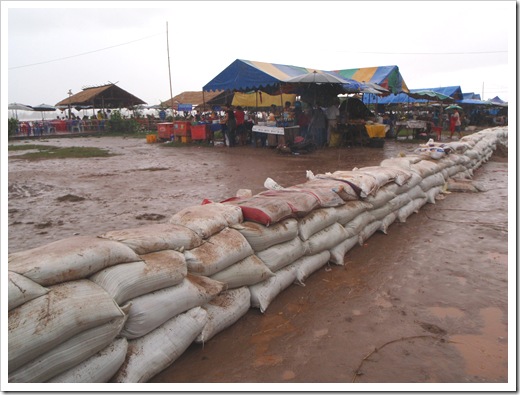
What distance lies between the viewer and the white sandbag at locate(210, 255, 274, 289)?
228 centimetres

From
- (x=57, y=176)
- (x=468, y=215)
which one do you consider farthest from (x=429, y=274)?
A: (x=57, y=176)

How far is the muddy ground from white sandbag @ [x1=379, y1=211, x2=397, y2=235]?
0.23 ft

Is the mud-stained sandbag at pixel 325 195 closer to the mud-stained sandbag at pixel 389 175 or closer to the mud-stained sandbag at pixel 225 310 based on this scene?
the mud-stained sandbag at pixel 389 175

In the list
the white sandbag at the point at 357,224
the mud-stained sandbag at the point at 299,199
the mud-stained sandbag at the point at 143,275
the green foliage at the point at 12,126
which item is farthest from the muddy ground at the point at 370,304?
the green foliage at the point at 12,126

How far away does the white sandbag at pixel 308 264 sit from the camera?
9.36 feet

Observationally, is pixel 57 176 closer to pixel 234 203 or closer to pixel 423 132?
pixel 234 203

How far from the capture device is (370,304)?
2.58 metres

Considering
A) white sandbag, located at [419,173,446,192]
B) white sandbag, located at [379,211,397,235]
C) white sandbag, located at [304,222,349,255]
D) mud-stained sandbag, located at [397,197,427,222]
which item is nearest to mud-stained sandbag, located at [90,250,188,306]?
white sandbag, located at [304,222,349,255]

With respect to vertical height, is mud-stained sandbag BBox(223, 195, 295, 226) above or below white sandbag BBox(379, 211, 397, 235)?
above

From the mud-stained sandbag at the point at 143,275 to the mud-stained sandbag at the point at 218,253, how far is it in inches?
4.3

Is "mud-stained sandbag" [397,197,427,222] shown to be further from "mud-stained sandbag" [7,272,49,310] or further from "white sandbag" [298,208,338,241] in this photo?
"mud-stained sandbag" [7,272,49,310]

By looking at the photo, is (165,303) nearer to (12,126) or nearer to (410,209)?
(410,209)

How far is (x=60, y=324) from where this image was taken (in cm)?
141

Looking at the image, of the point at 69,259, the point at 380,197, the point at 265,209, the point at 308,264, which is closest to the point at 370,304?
the point at 308,264
